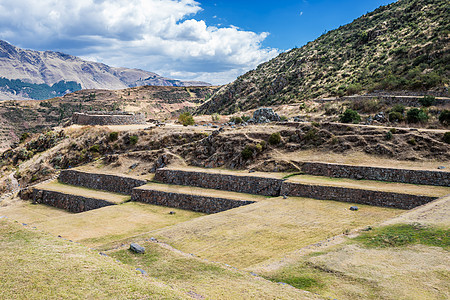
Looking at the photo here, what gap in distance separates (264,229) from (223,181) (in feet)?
42.0

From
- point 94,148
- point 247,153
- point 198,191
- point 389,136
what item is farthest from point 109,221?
point 389,136

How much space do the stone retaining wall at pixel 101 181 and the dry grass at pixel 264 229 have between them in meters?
16.9

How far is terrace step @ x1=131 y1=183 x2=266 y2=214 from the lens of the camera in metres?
29.4

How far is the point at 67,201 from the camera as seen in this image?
3722 cm

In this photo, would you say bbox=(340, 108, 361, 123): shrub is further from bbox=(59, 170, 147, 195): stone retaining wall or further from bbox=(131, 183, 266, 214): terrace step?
bbox=(59, 170, 147, 195): stone retaining wall

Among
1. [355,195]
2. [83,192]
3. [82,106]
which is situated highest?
Result: [82,106]

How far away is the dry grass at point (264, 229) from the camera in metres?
17.6

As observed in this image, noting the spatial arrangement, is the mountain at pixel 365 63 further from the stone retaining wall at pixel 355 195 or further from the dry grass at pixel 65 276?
the dry grass at pixel 65 276

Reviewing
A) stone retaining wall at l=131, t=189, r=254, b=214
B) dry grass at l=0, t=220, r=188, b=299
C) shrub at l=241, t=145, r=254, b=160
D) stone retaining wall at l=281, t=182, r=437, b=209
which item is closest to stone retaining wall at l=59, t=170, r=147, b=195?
stone retaining wall at l=131, t=189, r=254, b=214

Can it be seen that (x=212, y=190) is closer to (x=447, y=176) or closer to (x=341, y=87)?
(x=447, y=176)

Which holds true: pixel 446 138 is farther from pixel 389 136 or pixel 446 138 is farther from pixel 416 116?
pixel 416 116

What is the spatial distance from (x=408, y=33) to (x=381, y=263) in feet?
238

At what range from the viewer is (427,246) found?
14.8 metres

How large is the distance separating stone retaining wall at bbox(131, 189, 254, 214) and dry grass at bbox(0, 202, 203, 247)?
2.51ft
